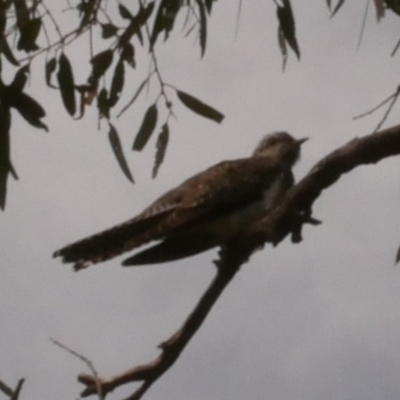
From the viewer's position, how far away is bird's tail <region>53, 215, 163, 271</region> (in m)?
3.86

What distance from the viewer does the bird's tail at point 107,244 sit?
3.86 meters

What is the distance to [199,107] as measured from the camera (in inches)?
147

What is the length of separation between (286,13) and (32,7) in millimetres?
695

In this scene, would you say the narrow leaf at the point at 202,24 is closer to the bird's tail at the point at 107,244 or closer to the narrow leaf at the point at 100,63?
the narrow leaf at the point at 100,63

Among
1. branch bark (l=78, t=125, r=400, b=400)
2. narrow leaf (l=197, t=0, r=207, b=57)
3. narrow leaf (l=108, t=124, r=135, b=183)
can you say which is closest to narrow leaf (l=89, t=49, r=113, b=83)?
narrow leaf (l=108, t=124, r=135, b=183)

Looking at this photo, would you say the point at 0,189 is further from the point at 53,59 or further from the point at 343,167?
the point at 343,167

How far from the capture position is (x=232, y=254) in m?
3.39

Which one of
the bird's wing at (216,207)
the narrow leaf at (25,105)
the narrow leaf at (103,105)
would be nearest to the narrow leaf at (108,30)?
the narrow leaf at (103,105)

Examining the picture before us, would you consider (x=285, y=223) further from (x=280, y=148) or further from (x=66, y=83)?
(x=280, y=148)

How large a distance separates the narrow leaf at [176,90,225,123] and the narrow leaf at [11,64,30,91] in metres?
0.38

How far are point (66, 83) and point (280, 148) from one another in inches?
79.0

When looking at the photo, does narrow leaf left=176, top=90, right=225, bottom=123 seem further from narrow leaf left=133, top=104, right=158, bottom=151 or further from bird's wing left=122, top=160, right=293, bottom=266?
bird's wing left=122, top=160, right=293, bottom=266

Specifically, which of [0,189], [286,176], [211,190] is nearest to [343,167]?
[0,189]

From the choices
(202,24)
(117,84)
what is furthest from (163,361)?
(202,24)
